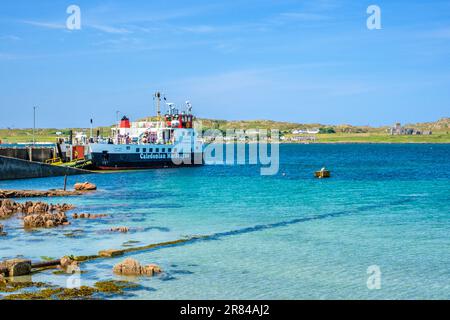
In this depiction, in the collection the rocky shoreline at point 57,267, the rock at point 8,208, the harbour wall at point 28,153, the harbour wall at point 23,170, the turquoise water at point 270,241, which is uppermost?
the harbour wall at point 28,153

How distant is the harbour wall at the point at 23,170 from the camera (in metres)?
70.0

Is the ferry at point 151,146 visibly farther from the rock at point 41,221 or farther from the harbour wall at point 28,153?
the rock at point 41,221

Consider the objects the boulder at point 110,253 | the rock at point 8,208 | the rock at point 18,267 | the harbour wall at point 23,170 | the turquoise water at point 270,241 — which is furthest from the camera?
the harbour wall at point 23,170

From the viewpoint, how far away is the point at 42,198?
5184 cm

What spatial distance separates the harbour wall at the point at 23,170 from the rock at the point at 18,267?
49959mm

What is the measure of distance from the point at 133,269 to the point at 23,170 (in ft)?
173

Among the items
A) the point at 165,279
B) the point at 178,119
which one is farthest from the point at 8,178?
the point at 165,279

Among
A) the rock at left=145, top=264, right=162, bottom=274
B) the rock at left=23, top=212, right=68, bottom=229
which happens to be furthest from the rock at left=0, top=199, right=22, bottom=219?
the rock at left=145, top=264, right=162, bottom=274

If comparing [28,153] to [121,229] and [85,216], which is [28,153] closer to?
[85,216]

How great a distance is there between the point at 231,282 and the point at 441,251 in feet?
39.9

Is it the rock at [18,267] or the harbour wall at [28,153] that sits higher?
the harbour wall at [28,153]

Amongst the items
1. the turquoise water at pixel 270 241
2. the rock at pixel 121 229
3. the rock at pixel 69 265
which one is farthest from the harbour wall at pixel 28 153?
the rock at pixel 69 265

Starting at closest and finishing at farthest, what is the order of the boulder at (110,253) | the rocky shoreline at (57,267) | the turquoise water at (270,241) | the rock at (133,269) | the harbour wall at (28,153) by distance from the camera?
1. the rocky shoreline at (57,267)
2. the turquoise water at (270,241)
3. the rock at (133,269)
4. the boulder at (110,253)
5. the harbour wall at (28,153)
